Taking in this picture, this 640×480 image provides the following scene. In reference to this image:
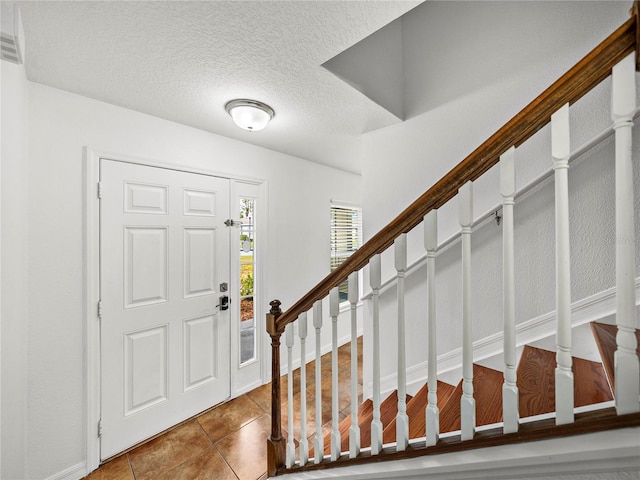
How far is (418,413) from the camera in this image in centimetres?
146

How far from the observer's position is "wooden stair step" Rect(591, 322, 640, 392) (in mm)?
843

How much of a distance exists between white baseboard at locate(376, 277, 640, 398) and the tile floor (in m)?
0.78

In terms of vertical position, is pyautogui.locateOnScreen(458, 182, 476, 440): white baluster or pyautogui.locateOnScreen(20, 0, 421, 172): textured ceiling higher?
pyautogui.locateOnScreen(20, 0, 421, 172): textured ceiling

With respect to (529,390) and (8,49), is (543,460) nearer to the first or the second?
(529,390)

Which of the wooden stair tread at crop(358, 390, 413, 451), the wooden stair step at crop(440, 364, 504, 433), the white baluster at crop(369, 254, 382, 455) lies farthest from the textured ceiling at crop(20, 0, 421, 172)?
the wooden stair tread at crop(358, 390, 413, 451)

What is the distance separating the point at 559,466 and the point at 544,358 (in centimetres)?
80

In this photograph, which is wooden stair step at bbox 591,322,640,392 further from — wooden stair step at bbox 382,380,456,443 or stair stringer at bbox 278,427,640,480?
wooden stair step at bbox 382,380,456,443

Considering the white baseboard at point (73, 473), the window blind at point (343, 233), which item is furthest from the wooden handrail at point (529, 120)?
the window blind at point (343, 233)

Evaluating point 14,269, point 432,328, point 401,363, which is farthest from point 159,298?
point 432,328

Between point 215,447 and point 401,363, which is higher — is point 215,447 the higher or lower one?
the lower one

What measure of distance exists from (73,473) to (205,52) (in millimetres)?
2391

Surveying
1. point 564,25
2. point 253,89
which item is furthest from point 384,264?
point 564,25

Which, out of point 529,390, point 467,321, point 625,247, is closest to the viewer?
point 625,247

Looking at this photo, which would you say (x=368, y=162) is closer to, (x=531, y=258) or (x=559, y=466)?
(x=531, y=258)
